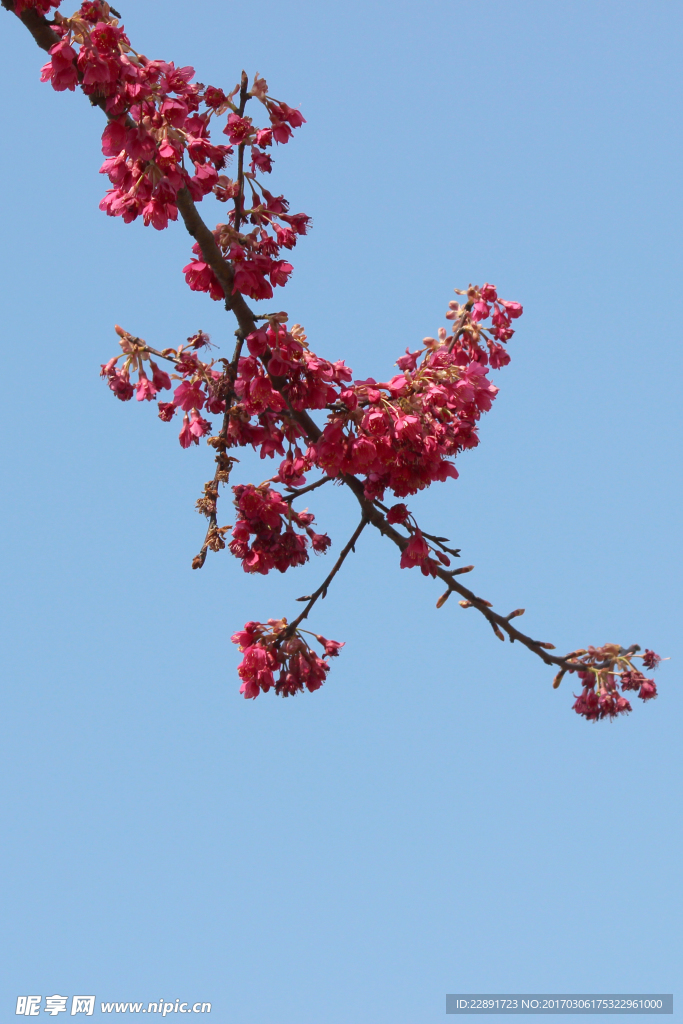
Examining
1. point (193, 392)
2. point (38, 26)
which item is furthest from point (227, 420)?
point (38, 26)

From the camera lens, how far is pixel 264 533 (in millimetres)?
4750

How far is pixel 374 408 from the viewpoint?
4.30m

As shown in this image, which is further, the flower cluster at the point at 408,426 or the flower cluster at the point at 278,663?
the flower cluster at the point at 278,663

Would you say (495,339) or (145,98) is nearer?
(145,98)

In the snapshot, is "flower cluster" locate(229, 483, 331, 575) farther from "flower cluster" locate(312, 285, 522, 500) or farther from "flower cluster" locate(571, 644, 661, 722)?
"flower cluster" locate(571, 644, 661, 722)

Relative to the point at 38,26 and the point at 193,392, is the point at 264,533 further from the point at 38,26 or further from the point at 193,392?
the point at 38,26

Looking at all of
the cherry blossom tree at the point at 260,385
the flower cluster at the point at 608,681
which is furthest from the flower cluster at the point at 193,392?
A: the flower cluster at the point at 608,681

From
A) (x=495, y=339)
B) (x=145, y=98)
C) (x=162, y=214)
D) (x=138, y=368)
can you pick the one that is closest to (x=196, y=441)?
(x=138, y=368)

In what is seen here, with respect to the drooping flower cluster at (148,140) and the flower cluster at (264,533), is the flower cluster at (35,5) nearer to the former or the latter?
the drooping flower cluster at (148,140)

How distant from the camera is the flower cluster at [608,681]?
14.1 feet

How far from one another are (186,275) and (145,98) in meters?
0.79

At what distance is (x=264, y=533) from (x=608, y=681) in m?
1.85

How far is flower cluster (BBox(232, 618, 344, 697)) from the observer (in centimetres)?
475

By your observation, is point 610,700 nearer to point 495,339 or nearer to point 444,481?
point 444,481
